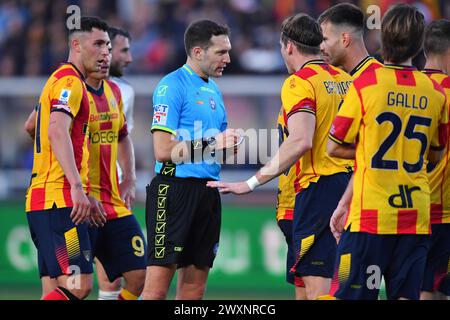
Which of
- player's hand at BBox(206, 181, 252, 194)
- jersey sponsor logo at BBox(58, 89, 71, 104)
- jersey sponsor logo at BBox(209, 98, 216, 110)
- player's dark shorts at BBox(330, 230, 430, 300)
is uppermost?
jersey sponsor logo at BBox(58, 89, 71, 104)

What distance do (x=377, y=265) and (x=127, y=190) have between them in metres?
3.35

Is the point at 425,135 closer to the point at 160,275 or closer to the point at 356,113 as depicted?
the point at 356,113

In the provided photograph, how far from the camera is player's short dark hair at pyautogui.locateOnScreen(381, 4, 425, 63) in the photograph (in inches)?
224

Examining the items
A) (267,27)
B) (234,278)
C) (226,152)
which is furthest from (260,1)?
(226,152)

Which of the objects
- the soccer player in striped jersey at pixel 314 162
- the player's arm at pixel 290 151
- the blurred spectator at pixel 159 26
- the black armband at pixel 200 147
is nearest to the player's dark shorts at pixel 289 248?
the soccer player in striped jersey at pixel 314 162

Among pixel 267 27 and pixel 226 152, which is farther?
pixel 267 27

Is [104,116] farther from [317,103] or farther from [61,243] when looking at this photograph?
[317,103]

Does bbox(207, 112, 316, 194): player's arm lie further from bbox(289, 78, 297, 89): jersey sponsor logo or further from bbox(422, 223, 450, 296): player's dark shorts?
bbox(422, 223, 450, 296): player's dark shorts

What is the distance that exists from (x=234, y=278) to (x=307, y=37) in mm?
6031

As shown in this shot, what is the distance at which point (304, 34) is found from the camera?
7035mm

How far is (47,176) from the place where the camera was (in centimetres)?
718

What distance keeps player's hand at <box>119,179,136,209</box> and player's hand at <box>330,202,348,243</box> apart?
8.78 ft

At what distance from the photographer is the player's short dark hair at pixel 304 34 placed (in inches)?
277

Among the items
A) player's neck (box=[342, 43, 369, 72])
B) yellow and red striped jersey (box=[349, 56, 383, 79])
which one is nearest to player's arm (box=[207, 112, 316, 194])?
yellow and red striped jersey (box=[349, 56, 383, 79])
